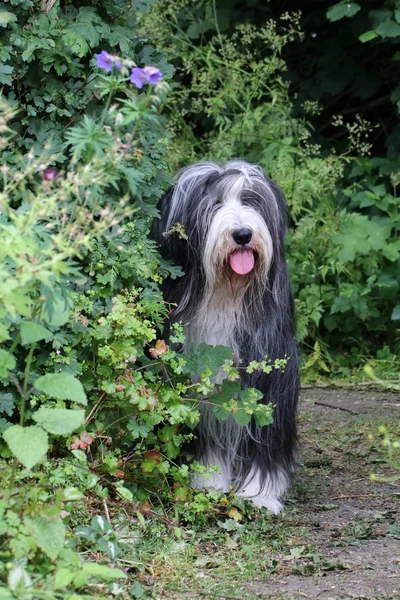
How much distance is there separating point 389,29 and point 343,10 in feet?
1.21

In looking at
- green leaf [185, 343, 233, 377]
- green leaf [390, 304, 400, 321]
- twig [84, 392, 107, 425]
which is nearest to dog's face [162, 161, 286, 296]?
→ green leaf [185, 343, 233, 377]

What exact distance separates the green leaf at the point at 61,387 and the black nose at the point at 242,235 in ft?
3.81

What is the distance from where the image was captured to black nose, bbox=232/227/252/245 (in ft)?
11.6

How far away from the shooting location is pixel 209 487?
3.74 m

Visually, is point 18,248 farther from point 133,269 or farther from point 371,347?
point 371,347

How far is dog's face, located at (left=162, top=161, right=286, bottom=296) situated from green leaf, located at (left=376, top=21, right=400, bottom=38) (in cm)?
297

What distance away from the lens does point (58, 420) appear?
254cm

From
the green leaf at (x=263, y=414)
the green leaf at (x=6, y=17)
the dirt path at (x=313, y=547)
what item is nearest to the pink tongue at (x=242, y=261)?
the green leaf at (x=263, y=414)

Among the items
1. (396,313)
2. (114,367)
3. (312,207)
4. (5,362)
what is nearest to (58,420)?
(5,362)

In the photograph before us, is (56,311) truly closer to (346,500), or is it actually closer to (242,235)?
(242,235)

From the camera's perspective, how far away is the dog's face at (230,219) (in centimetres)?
358

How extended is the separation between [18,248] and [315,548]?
170cm

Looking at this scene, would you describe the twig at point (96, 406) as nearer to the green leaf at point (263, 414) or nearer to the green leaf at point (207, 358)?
the green leaf at point (207, 358)

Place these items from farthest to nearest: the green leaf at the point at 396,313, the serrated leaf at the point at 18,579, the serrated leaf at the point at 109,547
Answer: the green leaf at the point at 396,313, the serrated leaf at the point at 109,547, the serrated leaf at the point at 18,579
